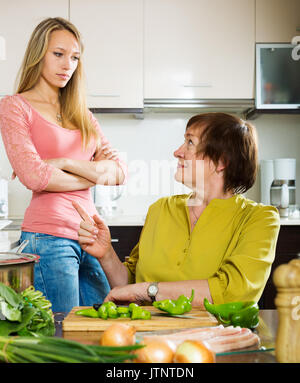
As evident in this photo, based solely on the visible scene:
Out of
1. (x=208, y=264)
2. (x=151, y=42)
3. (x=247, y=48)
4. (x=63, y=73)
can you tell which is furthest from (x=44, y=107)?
(x=247, y=48)

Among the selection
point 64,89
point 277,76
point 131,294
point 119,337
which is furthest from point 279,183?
point 119,337

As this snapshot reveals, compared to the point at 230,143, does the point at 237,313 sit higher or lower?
lower

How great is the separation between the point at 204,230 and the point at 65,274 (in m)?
0.51

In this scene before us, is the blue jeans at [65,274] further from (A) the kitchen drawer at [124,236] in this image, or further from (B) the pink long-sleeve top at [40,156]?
(A) the kitchen drawer at [124,236]

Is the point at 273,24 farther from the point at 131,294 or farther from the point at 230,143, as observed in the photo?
the point at 131,294

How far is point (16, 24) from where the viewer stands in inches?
124

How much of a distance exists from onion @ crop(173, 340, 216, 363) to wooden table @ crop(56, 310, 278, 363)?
9 centimetres

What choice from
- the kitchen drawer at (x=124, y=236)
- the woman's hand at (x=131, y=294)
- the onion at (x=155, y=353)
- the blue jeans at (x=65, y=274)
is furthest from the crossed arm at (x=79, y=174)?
the onion at (x=155, y=353)

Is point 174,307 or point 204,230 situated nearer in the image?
point 174,307

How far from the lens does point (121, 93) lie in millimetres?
3143

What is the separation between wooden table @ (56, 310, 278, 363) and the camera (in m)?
0.75

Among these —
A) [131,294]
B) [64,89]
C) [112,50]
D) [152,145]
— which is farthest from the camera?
[152,145]

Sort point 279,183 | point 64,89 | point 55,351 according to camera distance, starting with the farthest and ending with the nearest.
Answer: point 279,183 < point 64,89 < point 55,351
